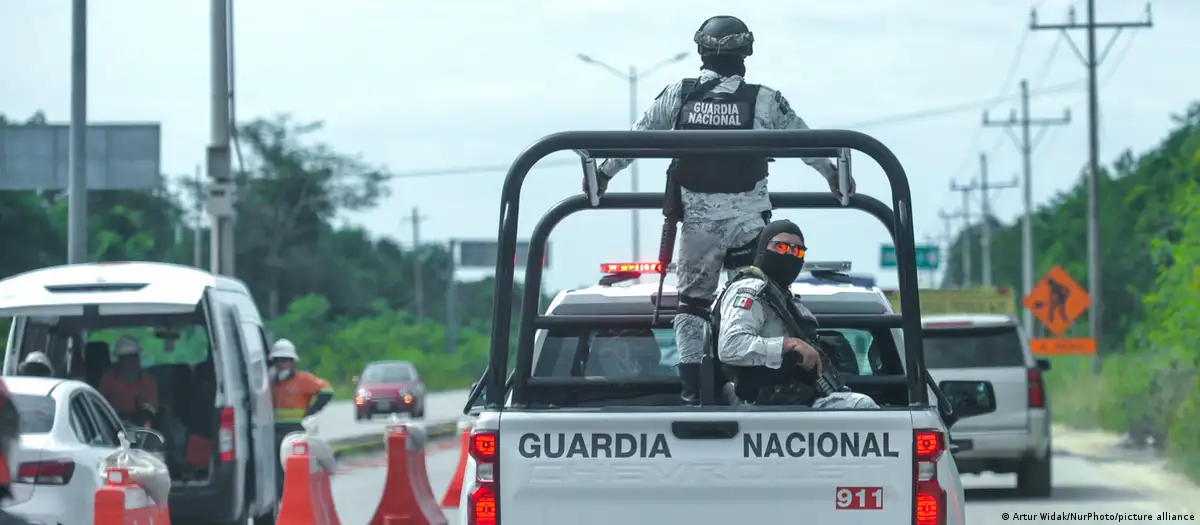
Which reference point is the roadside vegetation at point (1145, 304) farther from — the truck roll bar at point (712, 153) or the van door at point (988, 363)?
the truck roll bar at point (712, 153)

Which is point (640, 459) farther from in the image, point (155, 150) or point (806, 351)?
point (155, 150)

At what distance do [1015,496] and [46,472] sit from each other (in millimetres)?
10102

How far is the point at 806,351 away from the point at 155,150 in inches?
711

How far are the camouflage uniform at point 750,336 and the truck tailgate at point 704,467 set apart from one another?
1.30 ft

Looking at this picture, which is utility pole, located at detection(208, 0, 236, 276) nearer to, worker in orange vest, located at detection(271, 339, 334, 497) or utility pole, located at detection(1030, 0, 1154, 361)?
worker in orange vest, located at detection(271, 339, 334, 497)

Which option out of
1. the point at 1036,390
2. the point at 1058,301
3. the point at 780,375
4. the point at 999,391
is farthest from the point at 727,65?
the point at 1058,301

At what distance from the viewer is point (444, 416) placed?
44.7 meters

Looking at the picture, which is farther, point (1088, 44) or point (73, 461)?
point (1088, 44)

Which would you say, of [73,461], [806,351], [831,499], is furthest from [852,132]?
[73,461]

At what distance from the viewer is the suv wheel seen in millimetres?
17156

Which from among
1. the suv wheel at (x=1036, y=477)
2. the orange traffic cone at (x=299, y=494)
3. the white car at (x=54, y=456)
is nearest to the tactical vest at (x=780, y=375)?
the orange traffic cone at (x=299, y=494)

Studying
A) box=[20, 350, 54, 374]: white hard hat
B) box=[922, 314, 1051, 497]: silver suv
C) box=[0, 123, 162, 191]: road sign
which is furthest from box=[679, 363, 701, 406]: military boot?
box=[0, 123, 162, 191]: road sign

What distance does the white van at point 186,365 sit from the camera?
12.5m

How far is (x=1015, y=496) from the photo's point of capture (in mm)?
17484
